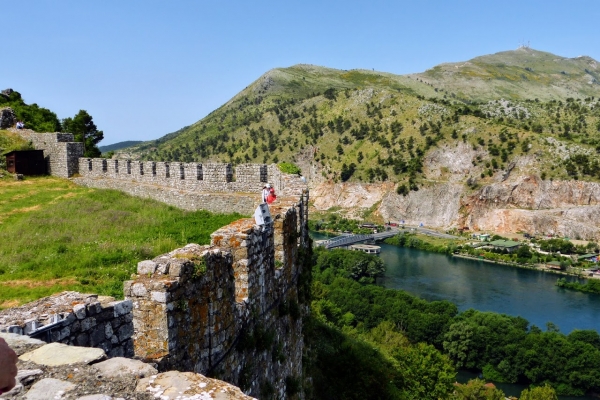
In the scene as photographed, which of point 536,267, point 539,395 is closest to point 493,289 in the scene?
point 536,267

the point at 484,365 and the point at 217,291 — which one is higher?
the point at 217,291

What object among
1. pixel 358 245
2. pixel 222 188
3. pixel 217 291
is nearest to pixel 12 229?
pixel 222 188

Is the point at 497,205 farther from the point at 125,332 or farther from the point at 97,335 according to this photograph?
the point at 97,335

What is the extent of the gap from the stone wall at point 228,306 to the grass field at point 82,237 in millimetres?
2303

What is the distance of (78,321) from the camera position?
355 centimetres

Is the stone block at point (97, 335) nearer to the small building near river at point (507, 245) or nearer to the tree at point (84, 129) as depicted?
the tree at point (84, 129)

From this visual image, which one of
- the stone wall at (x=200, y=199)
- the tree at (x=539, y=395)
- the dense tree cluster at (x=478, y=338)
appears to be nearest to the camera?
the stone wall at (x=200, y=199)

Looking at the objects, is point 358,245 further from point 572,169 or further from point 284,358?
point 284,358

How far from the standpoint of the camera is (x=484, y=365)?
153ft

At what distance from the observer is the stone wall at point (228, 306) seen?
402 centimetres

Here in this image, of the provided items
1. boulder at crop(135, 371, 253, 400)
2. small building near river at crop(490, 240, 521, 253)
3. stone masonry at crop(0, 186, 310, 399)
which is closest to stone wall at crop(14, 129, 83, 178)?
stone masonry at crop(0, 186, 310, 399)

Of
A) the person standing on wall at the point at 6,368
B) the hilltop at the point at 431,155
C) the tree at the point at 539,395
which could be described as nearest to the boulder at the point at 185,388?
the person standing on wall at the point at 6,368

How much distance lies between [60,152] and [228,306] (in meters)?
18.1

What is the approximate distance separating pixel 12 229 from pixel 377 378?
1091 cm
